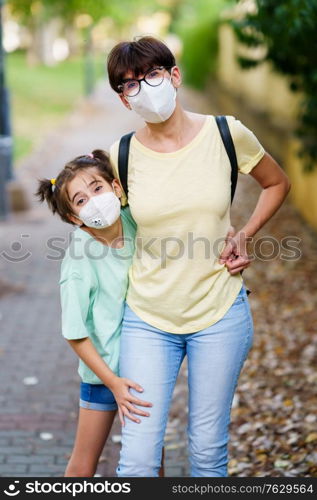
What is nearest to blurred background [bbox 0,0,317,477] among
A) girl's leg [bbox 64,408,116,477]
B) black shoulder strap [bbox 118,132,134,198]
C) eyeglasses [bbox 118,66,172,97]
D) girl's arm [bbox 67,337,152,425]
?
girl's leg [bbox 64,408,116,477]

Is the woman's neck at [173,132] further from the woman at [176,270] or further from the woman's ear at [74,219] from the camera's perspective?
the woman's ear at [74,219]

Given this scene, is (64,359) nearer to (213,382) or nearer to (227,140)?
(213,382)

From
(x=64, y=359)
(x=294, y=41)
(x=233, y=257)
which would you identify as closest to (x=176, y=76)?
(x=233, y=257)

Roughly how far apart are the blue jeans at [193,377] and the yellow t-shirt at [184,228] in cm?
5

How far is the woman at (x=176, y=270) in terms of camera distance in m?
3.12

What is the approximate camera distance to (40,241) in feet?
34.9

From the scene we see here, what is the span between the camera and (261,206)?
3.50 m

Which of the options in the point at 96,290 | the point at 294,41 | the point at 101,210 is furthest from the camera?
the point at 294,41

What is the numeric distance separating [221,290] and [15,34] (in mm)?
57327

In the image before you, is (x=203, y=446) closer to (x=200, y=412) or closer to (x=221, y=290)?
(x=200, y=412)

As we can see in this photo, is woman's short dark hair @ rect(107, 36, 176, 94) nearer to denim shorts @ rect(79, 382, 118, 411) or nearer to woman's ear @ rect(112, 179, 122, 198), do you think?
woman's ear @ rect(112, 179, 122, 198)

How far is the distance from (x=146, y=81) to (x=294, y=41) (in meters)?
5.27

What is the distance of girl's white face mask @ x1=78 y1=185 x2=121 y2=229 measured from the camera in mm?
3221

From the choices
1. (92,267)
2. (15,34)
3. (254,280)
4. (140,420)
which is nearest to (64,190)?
(92,267)
